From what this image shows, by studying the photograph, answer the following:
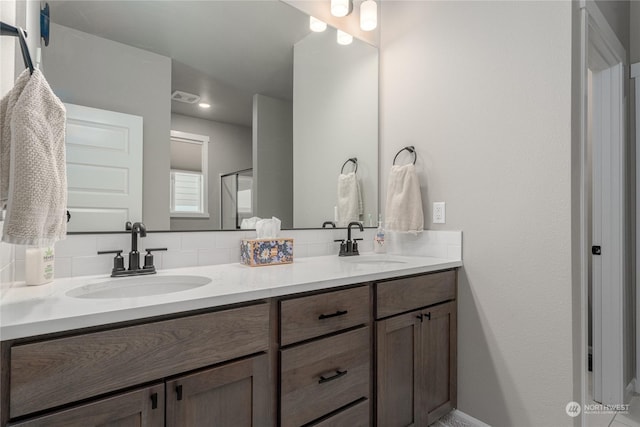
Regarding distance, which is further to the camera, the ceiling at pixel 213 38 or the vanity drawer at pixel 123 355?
the ceiling at pixel 213 38

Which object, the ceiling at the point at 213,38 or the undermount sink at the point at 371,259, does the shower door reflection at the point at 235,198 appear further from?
the undermount sink at the point at 371,259

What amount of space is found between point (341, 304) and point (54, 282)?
980 mm

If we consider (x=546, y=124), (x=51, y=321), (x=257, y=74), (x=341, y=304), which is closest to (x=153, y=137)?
(x=257, y=74)

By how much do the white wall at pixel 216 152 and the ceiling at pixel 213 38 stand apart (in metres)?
0.04

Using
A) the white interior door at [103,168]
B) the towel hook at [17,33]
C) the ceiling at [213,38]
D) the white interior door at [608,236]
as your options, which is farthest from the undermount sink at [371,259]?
the towel hook at [17,33]

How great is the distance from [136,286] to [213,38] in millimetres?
1187

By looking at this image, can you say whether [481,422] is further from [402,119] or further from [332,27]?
[332,27]

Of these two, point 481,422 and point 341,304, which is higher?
point 341,304

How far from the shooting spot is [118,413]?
2.59ft

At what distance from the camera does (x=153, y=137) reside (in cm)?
145

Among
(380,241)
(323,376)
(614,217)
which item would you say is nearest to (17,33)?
(323,376)

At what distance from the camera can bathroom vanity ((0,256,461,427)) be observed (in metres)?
0.73

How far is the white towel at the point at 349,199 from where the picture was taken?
2100 millimetres

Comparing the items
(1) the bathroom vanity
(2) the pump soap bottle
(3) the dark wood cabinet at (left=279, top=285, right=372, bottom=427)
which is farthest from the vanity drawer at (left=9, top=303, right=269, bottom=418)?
(2) the pump soap bottle
